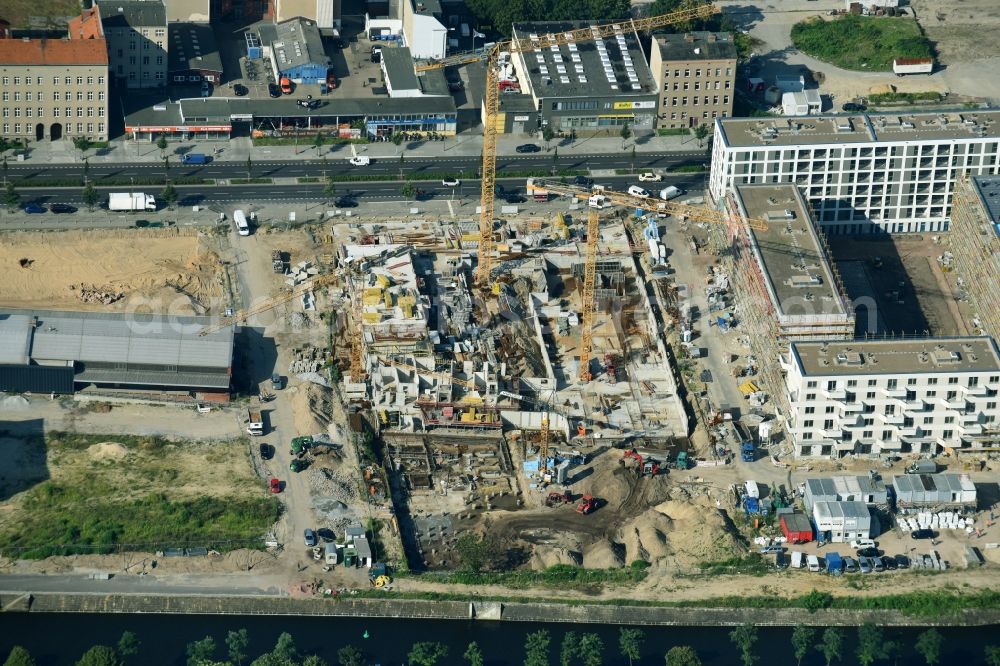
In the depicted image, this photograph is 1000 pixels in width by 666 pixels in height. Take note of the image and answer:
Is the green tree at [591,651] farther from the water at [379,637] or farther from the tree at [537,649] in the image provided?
the tree at [537,649]

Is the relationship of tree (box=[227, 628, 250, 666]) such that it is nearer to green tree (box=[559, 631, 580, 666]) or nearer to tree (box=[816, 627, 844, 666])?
green tree (box=[559, 631, 580, 666])

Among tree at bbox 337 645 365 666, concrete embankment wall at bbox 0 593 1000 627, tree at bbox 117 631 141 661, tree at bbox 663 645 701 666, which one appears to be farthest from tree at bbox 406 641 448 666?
tree at bbox 117 631 141 661

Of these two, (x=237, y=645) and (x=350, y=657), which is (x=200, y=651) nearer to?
(x=237, y=645)

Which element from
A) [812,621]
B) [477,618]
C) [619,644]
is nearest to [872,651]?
[812,621]

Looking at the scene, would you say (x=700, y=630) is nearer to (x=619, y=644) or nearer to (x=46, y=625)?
(x=619, y=644)

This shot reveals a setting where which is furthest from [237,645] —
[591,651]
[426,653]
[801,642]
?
[801,642]

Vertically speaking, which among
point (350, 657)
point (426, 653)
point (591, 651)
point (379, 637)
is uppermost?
point (591, 651)
